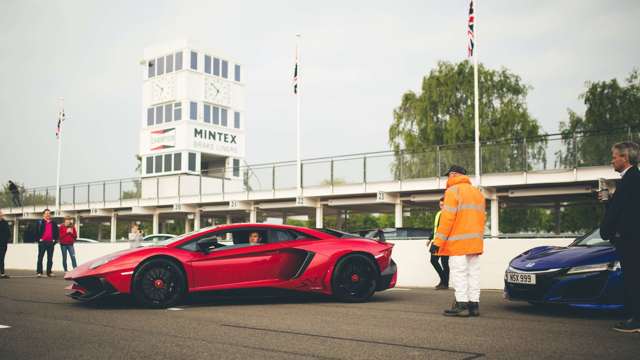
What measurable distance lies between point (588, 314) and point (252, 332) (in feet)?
14.6

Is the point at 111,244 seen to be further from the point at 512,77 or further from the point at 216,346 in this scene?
the point at 512,77

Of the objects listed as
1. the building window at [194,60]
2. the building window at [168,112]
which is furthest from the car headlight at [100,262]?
the building window at [194,60]

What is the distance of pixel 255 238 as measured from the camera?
359 inches

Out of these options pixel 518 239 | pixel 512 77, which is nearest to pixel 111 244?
pixel 518 239

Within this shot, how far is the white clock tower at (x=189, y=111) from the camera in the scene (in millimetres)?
46406

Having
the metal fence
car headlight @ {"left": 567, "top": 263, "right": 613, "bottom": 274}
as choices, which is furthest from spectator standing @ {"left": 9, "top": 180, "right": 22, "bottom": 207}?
car headlight @ {"left": 567, "top": 263, "right": 613, "bottom": 274}

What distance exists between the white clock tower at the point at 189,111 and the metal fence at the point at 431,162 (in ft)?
26.9

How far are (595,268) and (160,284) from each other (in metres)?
5.50

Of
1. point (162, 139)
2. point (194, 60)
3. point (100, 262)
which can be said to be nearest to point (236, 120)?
point (194, 60)

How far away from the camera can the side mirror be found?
8750 mm

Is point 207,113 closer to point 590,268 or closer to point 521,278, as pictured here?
point 521,278

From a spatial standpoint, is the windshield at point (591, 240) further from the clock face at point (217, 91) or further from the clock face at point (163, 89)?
the clock face at point (163, 89)

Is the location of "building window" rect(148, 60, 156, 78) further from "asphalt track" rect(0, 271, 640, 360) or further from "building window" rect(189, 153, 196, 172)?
"asphalt track" rect(0, 271, 640, 360)

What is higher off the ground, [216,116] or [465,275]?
[216,116]
